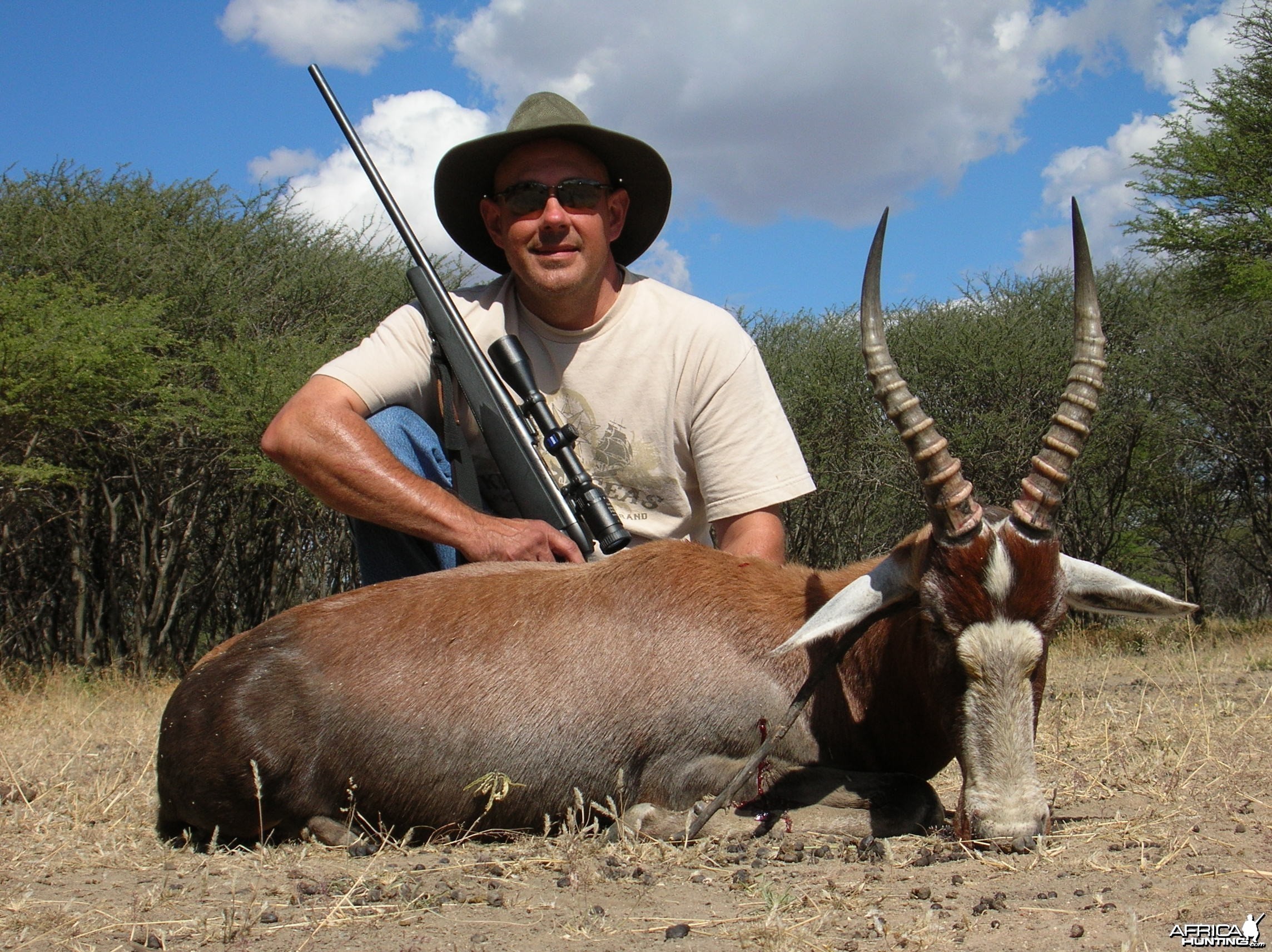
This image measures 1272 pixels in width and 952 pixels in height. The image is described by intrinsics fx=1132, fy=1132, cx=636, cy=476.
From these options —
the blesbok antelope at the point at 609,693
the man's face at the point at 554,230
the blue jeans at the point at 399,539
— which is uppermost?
the man's face at the point at 554,230

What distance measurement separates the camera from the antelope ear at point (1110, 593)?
3762mm

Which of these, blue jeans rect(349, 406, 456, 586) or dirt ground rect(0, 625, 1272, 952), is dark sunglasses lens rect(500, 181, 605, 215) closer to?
blue jeans rect(349, 406, 456, 586)

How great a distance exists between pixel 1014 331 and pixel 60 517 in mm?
17330

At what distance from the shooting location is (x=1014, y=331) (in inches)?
853

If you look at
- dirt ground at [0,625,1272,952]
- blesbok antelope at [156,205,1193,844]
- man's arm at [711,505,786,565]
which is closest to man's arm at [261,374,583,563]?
blesbok antelope at [156,205,1193,844]

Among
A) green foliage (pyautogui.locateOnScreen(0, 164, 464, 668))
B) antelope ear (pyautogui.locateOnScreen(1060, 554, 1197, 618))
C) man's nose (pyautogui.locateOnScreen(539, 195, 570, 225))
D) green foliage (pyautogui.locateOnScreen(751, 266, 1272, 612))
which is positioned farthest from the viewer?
green foliage (pyautogui.locateOnScreen(751, 266, 1272, 612))

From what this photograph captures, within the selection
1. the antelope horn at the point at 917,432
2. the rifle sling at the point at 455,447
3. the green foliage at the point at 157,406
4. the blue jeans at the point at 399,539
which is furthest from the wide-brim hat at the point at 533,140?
the green foliage at the point at 157,406

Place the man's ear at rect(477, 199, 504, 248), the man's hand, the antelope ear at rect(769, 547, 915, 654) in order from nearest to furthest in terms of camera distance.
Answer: the antelope ear at rect(769, 547, 915, 654) → the man's hand → the man's ear at rect(477, 199, 504, 248)

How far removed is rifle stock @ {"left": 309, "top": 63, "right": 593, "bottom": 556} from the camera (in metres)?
4.96

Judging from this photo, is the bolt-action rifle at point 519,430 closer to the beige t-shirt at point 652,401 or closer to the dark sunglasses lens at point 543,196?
the beige t-shirt at point 652,401

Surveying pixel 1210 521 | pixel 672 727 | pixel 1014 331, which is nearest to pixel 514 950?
pixel 672 727

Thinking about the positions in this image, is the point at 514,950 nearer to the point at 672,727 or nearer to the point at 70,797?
the point at 672,727

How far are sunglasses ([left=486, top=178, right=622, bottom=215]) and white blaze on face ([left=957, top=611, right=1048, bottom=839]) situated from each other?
288 cm

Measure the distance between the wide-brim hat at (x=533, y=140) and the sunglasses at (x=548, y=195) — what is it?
0.82 ft
